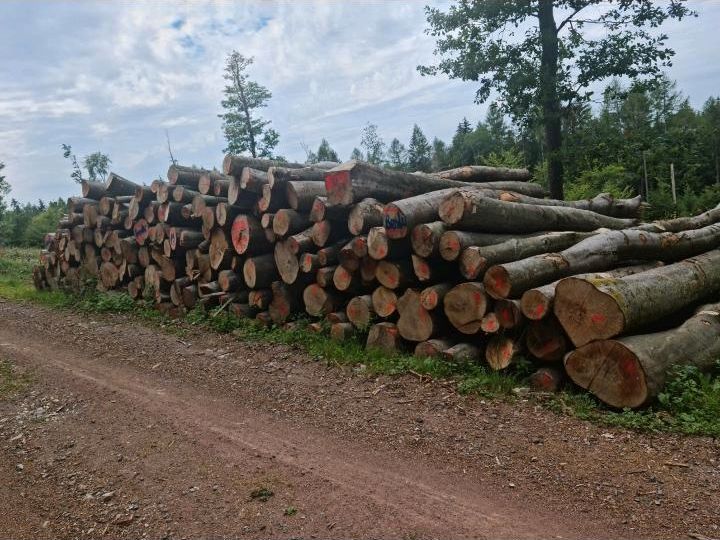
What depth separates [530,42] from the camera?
1348 centimetres

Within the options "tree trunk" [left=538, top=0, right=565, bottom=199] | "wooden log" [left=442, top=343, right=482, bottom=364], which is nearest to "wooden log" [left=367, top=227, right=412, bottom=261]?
"wooden log" [left=442, top=343, right=482, bottom=364]

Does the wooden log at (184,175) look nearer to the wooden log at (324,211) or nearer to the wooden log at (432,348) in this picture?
the wooden log at (324,211)

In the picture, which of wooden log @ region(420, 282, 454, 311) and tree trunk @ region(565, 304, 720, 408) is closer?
tree trunk @ region(565, 304, 720, 408)

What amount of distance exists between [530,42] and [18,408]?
1375 cm

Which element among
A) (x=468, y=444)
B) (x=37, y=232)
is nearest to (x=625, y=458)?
Result: (x=468, y=444)

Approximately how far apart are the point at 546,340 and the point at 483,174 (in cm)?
624

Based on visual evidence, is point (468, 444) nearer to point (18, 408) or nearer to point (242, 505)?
point (242, 505)

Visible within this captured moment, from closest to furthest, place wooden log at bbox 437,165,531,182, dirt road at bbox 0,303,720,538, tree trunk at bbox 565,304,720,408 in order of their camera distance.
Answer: dirt road at bbox 0,303,720,538 < tree trunk at bbox 565,304,720,408 < wooden log at bbox 437,165,531,182

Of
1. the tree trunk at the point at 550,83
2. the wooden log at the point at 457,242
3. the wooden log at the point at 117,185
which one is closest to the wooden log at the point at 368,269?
the wooden log at the point at 457,242

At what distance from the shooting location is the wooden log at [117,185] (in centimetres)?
1139

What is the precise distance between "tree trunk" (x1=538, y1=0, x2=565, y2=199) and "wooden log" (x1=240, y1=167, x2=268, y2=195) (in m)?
8.48

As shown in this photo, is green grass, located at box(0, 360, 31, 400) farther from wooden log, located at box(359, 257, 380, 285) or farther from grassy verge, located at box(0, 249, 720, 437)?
wooden log, located at box(359, 257, 380, 285)

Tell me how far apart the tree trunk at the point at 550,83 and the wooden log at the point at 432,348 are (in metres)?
9.25

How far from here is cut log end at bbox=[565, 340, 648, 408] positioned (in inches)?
179
